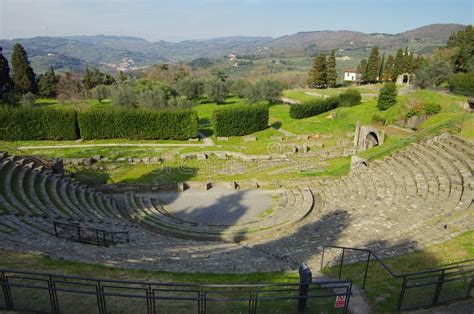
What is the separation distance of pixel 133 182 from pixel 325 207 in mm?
14747

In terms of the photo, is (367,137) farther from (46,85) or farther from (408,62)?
(46,85)

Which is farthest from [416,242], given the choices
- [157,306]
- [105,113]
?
[105,113]

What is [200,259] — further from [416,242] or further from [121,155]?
[121,155]

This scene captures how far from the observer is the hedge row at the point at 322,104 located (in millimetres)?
48531

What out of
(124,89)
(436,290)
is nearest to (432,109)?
(436,290)

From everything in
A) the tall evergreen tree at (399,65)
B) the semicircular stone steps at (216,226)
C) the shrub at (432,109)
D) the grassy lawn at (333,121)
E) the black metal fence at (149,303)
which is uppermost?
the tall evergreen tree at (399,65)

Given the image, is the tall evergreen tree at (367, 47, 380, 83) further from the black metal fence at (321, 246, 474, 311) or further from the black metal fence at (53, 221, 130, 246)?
the black metal fence at (321, 246, 474, 311)

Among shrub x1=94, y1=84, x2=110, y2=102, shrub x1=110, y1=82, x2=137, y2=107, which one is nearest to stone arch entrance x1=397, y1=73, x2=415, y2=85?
shrub x1=110, y1=82, x2=137, y2=107

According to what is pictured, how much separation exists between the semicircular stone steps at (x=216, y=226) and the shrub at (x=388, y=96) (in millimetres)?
24701

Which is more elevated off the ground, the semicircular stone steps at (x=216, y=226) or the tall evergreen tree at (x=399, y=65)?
the tall evergreen tree at (x=399, y=65)

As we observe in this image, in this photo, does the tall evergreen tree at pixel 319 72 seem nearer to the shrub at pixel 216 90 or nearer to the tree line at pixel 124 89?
the tree line at pixel 124 89


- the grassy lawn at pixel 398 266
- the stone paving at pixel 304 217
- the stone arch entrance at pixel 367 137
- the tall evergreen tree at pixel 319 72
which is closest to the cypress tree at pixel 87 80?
the tall evergreen tree at pixel 319 72

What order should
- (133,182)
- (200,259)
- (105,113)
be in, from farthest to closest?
(105,113) → (133,182) → (200,259)

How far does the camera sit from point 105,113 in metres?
38.3
